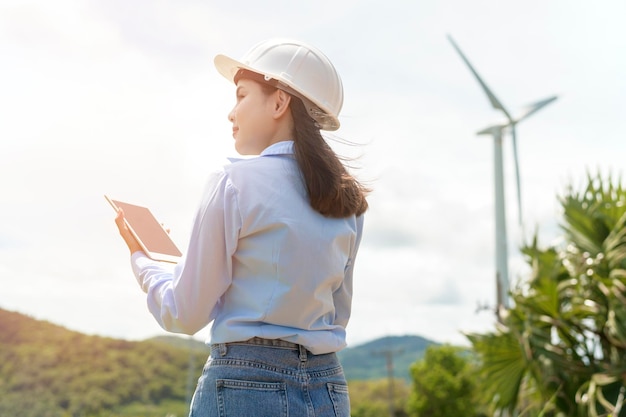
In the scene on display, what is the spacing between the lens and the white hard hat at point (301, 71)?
7.43 ft

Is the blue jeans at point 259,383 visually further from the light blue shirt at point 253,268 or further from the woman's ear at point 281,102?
the woman's ear at point 281,102

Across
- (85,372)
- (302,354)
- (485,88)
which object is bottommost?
(302,354)

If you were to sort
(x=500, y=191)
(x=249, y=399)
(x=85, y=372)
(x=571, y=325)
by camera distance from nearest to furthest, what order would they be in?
(x=249, y=399)
(x=571, y=325)
(x=500, y=191)
(x=85, y=372)

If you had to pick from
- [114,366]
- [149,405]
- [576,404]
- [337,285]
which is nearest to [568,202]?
[576,404]

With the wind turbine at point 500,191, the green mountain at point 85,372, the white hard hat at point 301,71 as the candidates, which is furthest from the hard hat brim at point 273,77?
the green mountain at point 85,372

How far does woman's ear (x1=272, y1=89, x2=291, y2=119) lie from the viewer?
7.45 feet

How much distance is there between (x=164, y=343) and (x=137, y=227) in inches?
3074

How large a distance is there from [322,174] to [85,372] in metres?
69.9

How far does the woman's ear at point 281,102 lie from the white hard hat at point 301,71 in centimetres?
2

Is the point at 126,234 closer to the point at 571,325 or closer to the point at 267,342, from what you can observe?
the point at 267,342

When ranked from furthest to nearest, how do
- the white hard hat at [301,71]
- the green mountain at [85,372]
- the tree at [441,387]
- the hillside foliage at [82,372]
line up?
the hillside foliage at [82,372] → the green mountain at [85,372] → the tree at [441,387] → the white hard hat at [301,71]

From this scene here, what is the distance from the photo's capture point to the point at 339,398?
215 cm

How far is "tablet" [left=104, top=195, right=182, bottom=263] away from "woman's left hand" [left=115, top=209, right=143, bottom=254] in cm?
1

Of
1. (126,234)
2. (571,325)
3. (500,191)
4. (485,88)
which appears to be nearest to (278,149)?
(126,234)
